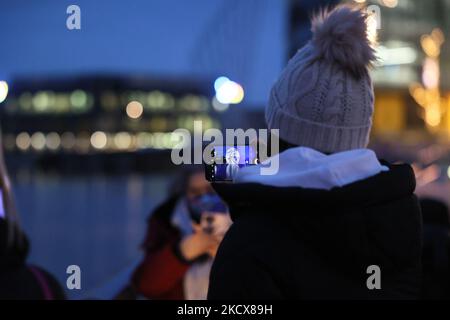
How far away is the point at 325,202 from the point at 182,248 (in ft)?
5.61

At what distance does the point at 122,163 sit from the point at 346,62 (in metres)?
36.0

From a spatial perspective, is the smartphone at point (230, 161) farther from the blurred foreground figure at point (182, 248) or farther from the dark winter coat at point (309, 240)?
the blurred foreground figure at point (182, 248)

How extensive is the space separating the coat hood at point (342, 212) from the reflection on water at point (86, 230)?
3109 millimetres

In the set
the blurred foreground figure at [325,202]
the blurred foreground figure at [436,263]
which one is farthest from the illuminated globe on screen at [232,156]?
the blurred foreground figure at [436,263]

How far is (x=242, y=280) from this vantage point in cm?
139

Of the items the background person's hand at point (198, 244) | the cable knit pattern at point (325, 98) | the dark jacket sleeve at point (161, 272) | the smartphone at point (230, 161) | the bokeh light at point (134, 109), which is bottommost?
the bokeh light at point (134, 109)

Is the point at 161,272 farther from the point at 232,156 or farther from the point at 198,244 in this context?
the point at 232,156

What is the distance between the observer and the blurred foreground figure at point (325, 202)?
1.42 m

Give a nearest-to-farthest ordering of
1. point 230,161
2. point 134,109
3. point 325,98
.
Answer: point 325,98
point 230,161
point 134,109

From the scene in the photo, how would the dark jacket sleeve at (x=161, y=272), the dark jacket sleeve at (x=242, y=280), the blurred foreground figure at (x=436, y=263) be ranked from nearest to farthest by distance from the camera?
the dark jacket sleeve at (x=242, y=280), the dark jacket sleeve at (x=161, y=272), the blurred foreground figure at (x=436, y=263)

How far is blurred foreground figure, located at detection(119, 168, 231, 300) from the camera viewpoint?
2904 mm

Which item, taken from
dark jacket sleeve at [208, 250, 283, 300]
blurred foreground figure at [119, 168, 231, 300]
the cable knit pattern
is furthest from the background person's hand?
dark jacket sleeve at [208, 250, 283, 300]

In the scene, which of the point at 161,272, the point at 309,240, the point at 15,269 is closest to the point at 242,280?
the point at 309,240

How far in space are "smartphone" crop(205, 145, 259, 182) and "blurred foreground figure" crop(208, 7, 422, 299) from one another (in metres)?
0.09
